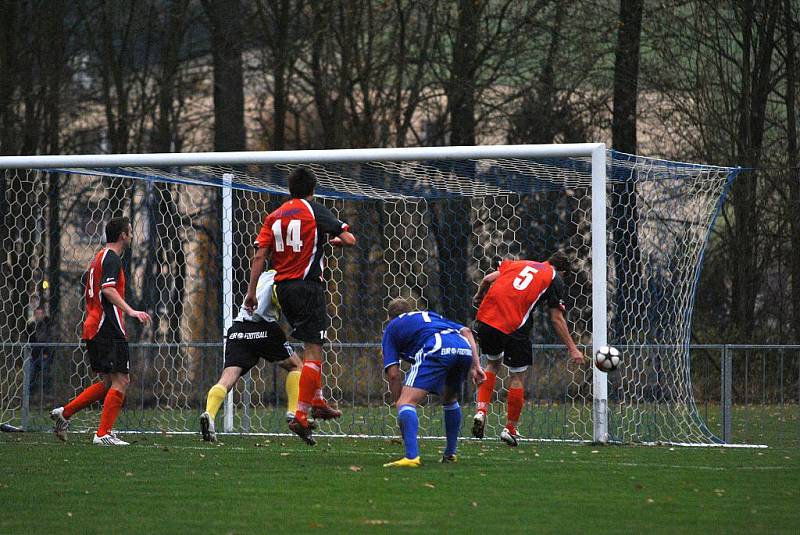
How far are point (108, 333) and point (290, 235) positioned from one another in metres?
1.84

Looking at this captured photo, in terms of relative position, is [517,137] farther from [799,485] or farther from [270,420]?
[799,485]

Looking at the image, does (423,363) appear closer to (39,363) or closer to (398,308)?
(398,308)

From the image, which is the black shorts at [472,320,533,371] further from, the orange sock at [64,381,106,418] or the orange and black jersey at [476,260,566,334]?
the orange sock at [64,381,106,418]

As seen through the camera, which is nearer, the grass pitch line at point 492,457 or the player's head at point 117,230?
the grass pitch line at point 492,457

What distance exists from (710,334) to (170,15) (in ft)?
34.6

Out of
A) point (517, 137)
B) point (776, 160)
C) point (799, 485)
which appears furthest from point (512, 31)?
point (799, 485)

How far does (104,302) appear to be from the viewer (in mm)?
11258

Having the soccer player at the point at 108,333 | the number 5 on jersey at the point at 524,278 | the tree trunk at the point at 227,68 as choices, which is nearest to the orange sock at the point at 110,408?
the soccer player at the point at 108,333

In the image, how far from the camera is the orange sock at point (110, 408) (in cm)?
1115

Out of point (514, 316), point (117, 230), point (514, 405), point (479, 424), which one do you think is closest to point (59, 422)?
point (117, 230)

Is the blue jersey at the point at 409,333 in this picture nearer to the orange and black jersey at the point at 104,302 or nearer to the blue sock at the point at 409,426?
the blue sock at the point at 409,426

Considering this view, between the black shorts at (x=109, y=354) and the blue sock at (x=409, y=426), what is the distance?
3.24 m

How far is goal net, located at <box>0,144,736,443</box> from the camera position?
41.7 ft

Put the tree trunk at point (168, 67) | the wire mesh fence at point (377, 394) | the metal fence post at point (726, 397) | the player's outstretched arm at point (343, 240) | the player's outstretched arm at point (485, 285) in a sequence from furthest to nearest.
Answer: the tree trunk at point (168, 67) < the wire mesh fence at point (377, 394) < the metal fence post at point (726, 397) < the player's outstretched arm at point (485, 285) < the player's outstretched arm at point (343, 240)
